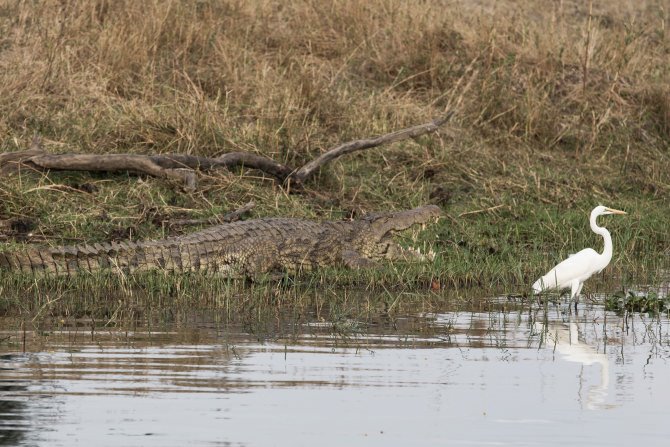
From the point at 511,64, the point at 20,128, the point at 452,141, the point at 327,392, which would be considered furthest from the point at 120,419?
the point at 511,64

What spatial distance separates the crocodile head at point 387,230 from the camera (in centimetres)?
1005

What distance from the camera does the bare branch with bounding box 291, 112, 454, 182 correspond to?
11258 millimetres

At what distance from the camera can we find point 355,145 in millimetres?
11445

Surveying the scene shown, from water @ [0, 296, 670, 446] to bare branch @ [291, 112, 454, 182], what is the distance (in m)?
4.13

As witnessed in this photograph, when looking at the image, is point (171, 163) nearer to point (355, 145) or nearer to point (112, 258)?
point (355, 145)

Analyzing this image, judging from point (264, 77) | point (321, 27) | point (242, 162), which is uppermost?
point (321, 27)

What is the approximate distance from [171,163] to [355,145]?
1596 millimetres

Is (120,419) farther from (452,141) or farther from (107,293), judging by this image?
(452,141)

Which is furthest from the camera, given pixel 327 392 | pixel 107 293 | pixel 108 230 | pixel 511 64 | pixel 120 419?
pixel 511 64

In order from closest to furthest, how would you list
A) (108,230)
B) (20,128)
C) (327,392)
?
(327,392)
(108,230)
(20,128)

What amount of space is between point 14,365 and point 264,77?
7325 millimetres

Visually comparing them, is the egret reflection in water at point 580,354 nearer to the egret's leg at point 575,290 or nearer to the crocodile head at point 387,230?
the egret's leg at point 575,290

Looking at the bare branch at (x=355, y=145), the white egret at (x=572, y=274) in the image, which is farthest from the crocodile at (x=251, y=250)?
the white egret at (x=572, y=274)

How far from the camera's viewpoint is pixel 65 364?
19.0 ft
